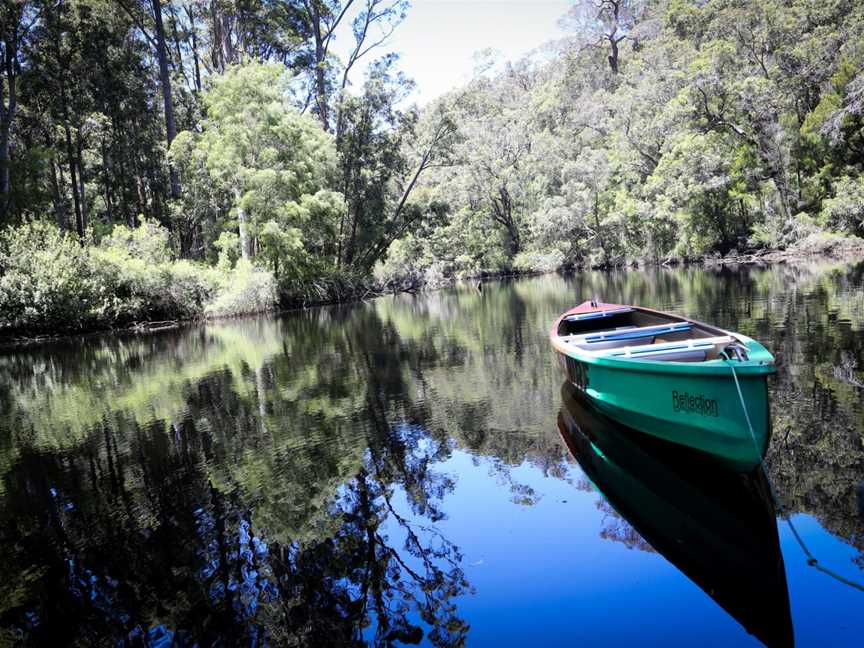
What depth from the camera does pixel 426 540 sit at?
5074 millimetres

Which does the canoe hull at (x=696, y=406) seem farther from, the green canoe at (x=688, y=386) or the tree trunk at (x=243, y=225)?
the tree trunk at (x=243, y=225)

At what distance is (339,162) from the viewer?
32.7 metres

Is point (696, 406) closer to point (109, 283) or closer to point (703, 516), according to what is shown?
point (703, 516)

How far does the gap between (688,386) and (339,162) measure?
29.5 m

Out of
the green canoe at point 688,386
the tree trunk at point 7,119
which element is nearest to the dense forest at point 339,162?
the tree trunk at point 7,119

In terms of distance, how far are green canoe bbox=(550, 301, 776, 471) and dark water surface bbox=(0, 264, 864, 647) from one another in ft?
1.25

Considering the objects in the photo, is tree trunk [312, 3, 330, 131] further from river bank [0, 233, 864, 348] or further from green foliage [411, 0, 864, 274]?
river bank [0, 233, 864, 348]

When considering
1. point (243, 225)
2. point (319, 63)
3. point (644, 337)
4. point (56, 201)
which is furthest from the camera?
point (319, 63)

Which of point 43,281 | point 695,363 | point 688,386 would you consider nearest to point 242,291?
point 43,281

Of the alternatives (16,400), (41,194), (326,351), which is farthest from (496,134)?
(16,400)

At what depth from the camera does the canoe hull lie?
5.00 metres

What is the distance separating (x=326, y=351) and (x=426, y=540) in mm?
10677

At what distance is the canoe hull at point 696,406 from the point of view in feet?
16.4

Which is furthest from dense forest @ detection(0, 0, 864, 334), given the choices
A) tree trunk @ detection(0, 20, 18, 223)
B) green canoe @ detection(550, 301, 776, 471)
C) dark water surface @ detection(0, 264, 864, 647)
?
green canoe @ detection(550, 301, 776, 471)
